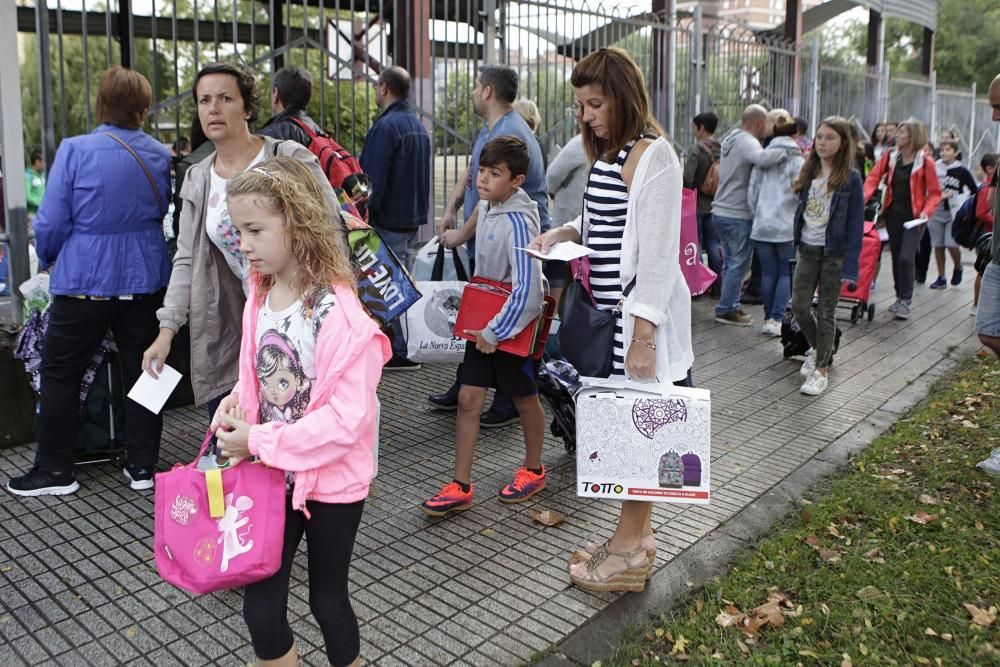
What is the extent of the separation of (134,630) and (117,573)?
0.50m

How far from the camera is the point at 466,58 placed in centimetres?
798

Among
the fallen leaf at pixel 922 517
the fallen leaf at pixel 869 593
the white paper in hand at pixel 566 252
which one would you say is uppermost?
the white paper in hand at pixel 566 252

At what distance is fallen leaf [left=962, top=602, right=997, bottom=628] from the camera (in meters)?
3.57

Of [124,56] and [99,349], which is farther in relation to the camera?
[124,56]

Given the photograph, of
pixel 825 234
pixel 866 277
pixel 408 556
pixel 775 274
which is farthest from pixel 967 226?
pixel 408 556

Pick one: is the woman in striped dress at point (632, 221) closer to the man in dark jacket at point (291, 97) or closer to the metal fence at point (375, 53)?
the man in dark jacket at point (291, 97)

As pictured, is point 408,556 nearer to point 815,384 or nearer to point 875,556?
point 875,556

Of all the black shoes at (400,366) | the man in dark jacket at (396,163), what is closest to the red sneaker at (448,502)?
the man in dark jacket at (396,163)

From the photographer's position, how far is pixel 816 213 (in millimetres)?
6871

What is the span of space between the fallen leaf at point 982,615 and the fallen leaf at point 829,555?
0.54 m

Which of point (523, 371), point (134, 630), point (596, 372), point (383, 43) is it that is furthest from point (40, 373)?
point (383, 43)

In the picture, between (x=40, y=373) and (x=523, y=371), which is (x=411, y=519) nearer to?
(x=523, y=371)

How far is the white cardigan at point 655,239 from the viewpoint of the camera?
3.30 meters

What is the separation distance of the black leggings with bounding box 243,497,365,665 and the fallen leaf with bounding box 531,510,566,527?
1.86 meters
